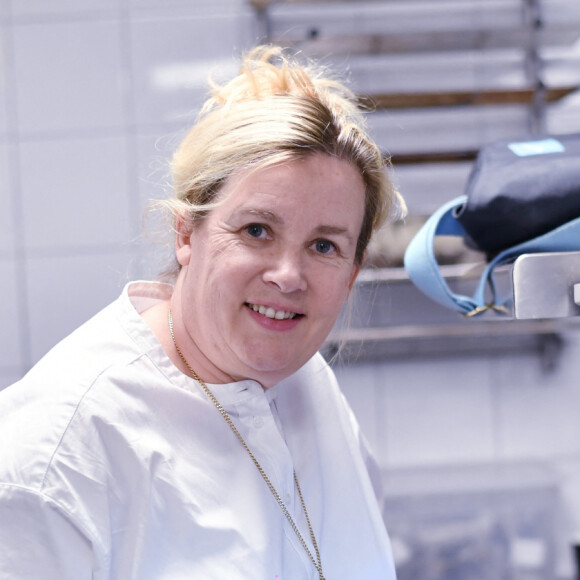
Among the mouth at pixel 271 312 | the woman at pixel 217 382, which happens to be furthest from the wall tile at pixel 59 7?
the mouth at pixel 271 312

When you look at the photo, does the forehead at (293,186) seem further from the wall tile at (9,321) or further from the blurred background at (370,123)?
the wall tile at (9,321)

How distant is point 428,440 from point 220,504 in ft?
5.45

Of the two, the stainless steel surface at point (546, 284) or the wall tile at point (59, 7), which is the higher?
the wall tile at point (59, 7)

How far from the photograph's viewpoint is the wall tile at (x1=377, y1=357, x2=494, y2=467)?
229cm

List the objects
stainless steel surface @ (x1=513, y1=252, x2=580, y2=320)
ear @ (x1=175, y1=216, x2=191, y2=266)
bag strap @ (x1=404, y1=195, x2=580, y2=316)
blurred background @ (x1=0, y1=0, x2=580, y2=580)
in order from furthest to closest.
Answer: blurred background @ (x1=0, y1=0, x2=580, y2=580) < ear @ (x1=175, y1=216, x2=191, y2=266) < bag strap @ (x1=404, y1=195, x2=580, y2=316) < stainless steel surface @ (x1=513, y1=252, x2=580, y2=320)

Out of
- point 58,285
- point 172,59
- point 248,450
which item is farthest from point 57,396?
point 172,59

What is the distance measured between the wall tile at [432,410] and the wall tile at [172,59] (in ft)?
3.70

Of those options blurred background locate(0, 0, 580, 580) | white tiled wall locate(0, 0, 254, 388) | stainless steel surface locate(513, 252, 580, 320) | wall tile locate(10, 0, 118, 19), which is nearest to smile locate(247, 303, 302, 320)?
stainless steel surface locate(513, 252, 580, 320)

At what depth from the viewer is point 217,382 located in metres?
0.84

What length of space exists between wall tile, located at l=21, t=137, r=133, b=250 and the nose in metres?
1.65

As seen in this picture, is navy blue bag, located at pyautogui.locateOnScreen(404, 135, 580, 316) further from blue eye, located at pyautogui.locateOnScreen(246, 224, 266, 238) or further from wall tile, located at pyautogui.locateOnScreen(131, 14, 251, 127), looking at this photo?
wall tile, located at pyautogui.locateOnScreen(131, 14, 251, 127)

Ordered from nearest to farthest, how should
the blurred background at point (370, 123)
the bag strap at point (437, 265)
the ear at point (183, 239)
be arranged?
1. the bag strap at point (437, 265)
2. the ear at point (183, 239)
3. the blurred background at point (370, 123)

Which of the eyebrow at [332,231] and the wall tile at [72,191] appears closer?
the eyebrow at [332,231]

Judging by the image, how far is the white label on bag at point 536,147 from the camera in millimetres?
746
